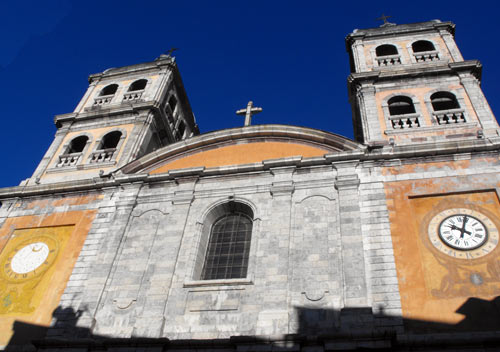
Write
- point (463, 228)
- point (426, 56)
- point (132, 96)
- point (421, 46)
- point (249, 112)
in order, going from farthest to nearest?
point (132, 96) < point (421, 46) < point (426, 56) < point (249, 112) < point (463, 228)

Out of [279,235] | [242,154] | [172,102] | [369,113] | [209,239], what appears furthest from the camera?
[172,102]

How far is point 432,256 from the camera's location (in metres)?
10.2

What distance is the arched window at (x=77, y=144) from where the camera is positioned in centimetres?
1724

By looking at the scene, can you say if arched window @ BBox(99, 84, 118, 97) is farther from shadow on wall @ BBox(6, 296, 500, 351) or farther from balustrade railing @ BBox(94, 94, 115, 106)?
shadow on wall @ BBox(6, 296, 500, 351)

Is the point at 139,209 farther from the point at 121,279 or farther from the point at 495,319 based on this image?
the point at 495,319

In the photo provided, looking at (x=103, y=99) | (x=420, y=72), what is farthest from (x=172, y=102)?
(x=420, y=72)

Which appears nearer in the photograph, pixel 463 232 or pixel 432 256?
pixel 432 256

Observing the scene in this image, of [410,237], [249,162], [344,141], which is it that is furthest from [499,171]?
[249,162]

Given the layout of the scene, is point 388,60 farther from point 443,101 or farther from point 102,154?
point 102,154

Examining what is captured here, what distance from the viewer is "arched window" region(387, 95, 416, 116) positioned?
50.2 feet

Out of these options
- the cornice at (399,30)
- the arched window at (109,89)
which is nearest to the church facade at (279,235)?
the cornice at (399,30)

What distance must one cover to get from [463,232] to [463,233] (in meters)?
0.03

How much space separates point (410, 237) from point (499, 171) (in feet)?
9.85

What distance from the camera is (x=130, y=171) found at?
48.2 feet
